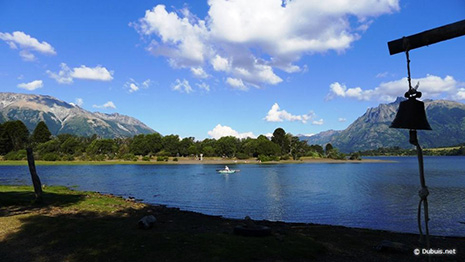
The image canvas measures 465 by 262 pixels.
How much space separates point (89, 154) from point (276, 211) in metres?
189

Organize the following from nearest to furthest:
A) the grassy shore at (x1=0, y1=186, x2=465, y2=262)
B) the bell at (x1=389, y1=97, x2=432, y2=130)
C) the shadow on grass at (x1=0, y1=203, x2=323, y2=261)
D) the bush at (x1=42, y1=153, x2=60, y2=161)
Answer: the bell at (x1=389, y1=97, x2=432, y2=130) < the shadow on grass at (x1=0, y1=203, x2=323, y2=261) < the grassy shore at (x1=0, y1=186, x2=465, y2=262) < the bush at (x1=42, y1=153, x2=60, y2=161)

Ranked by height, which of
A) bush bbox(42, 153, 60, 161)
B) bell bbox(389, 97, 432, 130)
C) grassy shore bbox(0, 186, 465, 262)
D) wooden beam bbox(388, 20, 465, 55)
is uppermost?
wooden beam bbox(388, 20, 465, 55)

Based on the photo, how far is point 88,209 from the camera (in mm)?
28734

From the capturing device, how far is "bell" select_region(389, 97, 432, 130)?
7578 millimetres

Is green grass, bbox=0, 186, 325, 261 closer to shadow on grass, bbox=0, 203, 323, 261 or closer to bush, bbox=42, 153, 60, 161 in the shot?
shadow on grass, bbox=0, 203, 323, 261

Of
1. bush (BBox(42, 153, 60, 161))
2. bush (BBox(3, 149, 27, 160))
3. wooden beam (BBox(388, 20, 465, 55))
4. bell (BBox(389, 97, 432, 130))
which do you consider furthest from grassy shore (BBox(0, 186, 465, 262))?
bush (BBox(42, 153, 60, 161))

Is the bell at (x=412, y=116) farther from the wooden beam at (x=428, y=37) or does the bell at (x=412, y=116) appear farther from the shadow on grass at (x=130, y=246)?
the shadow on grass at (x=130, y=246)

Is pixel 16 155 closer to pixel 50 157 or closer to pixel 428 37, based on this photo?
pixel 50 157

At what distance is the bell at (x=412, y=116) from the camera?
7.58 m

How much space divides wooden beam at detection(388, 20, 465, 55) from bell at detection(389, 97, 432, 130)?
4.46 ft

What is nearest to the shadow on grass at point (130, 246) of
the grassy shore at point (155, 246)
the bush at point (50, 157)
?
the grassy shore at point (155, 246)

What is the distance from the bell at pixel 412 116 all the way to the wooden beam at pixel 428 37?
136cm

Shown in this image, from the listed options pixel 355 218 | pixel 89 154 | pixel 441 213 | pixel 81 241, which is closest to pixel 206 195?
pixel 355 218

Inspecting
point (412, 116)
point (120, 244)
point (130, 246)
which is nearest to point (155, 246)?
point (130, 246)
